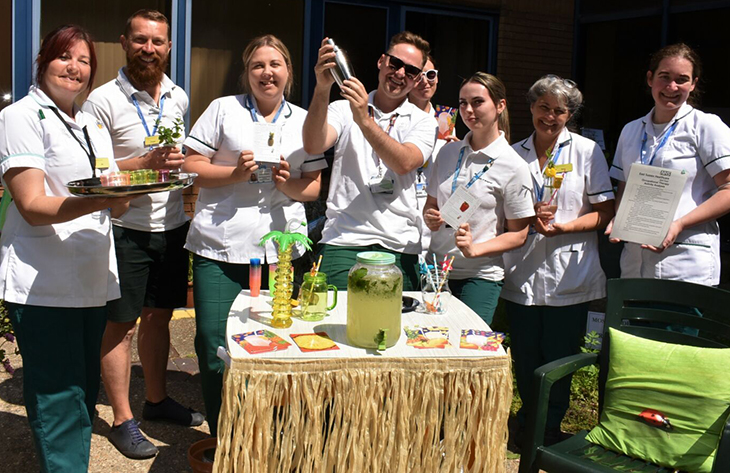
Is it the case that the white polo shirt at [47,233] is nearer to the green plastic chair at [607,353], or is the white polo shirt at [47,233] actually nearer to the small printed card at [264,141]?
the small printed card at [264,141]

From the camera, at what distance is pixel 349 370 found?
2590mm

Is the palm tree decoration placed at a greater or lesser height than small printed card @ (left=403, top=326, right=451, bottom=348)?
greater

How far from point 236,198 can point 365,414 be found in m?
1.32

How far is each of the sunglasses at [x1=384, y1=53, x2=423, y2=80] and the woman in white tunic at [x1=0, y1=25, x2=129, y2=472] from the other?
1.31 meters

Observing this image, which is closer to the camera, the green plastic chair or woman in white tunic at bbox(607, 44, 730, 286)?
the green plastic chair

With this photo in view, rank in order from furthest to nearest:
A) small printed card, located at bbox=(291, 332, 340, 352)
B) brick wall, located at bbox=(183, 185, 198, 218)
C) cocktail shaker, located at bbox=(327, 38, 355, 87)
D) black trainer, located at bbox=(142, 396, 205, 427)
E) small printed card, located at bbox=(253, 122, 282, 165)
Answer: brick wall, located at bbox=(183, 185, 198, 218) → black trainer, located at bbox=(142, 396, 205, 427) → small printed card, located at bbox=(253, 122, 282, 165) → cocktail shaker, located at bbox=(327, 38, 355, 87) → small printed card, located at bbox=(291, 332, 340, 352)

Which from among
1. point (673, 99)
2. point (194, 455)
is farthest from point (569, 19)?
point (194, 455)

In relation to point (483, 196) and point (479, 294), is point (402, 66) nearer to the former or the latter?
point (483, 196)

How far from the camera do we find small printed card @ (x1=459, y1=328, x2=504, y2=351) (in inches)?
108

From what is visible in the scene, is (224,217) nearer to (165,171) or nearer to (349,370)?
(165,171)

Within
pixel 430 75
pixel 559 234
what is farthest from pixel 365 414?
pixel 430 75

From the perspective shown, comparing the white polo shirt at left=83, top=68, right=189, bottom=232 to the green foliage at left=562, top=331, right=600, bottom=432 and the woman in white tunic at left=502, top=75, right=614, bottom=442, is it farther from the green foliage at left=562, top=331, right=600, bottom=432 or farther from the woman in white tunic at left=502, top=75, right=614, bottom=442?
the green foliage at left=562, top=331, right=600, bottom=432

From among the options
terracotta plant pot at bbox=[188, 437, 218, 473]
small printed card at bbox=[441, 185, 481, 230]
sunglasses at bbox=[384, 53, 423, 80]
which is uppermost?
sunglasses at bbox=[384, 53, 423, 80]

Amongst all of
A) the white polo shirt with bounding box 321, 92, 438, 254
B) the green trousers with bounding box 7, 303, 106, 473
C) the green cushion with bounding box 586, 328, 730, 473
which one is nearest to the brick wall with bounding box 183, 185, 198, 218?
the white polo shirt with bounding box 321, 92, 438, 254
